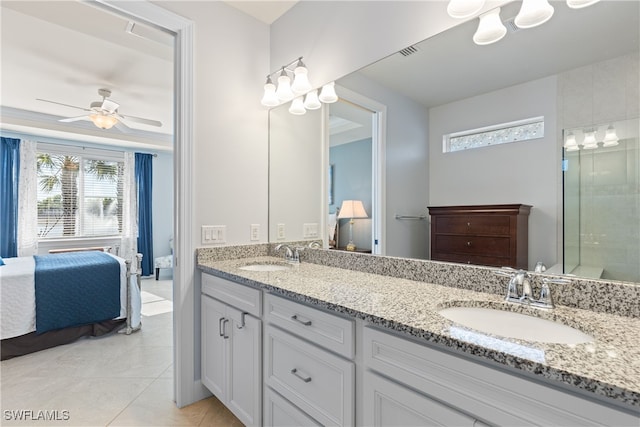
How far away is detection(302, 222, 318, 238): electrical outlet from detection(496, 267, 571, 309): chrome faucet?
4.00 ft

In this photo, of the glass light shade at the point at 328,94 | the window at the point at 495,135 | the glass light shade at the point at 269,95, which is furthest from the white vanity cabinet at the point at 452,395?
the glass light shade at the point at 269,95

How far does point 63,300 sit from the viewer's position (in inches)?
110

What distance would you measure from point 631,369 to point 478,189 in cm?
80

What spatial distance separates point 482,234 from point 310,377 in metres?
0.88

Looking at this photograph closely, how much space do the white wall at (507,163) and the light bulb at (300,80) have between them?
2.81 feet

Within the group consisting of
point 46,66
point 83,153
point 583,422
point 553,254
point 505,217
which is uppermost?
point 46,66

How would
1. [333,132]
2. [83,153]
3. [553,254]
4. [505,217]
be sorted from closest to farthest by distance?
[553,254] → [505,217] → [333,132] → [83,153]

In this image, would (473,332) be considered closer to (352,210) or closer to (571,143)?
(571,143)

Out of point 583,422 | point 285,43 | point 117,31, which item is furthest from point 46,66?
point 583,422

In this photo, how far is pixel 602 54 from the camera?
1012 mm

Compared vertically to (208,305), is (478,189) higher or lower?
higher

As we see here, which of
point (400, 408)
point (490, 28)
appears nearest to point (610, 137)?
point (490, 28)

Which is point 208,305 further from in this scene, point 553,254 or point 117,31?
point 117,31

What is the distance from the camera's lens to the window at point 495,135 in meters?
1.17
